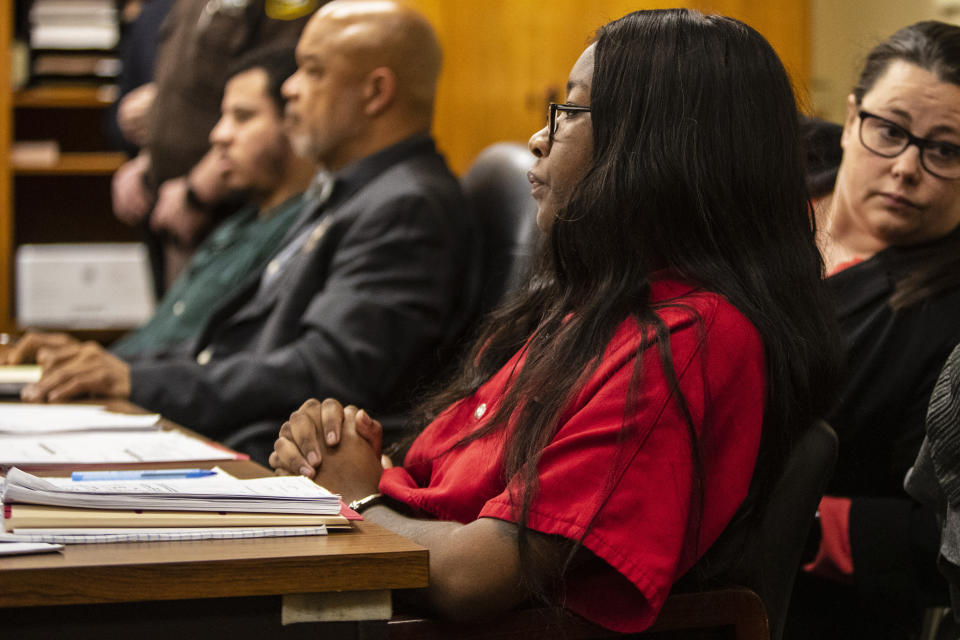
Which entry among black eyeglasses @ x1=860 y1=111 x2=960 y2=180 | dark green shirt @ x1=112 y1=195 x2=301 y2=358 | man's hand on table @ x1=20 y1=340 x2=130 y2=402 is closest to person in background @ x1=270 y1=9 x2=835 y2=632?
black eyeglasses @ x1=860 y1=111 x2=960 y2=180

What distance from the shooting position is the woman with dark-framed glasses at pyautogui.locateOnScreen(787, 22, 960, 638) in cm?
135

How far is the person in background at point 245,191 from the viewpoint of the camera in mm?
2625

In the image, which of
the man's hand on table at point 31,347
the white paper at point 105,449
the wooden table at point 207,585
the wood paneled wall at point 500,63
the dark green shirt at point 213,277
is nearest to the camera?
the wooden table at point 207,585

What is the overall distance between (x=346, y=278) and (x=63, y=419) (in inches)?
26.4

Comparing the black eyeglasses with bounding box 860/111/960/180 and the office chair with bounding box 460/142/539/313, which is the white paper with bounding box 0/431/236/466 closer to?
the office chair with bounding box 460/142/539/313

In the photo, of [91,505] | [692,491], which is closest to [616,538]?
[692,491]

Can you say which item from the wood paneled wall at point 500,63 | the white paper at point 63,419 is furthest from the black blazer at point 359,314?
the wood paneled wall at point 500,63

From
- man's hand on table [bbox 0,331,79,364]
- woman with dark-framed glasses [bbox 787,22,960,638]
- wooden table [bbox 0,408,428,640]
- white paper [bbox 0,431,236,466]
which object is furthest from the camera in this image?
man's hand on table [bbox 0,331,79,364]

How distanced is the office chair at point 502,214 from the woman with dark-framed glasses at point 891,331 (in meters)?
0.63

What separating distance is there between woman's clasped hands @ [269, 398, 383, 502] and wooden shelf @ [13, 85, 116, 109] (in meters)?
3.34

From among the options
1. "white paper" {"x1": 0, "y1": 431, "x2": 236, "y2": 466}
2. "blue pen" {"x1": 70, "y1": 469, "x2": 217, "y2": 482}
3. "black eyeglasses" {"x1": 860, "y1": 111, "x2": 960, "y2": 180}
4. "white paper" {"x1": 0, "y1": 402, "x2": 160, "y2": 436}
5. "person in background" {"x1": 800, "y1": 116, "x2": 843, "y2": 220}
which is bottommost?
"white paper" {"x1": 0, "y1": 402, "x2": 160, "y2": 436}

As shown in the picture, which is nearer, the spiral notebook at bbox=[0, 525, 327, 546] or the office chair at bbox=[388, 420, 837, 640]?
the spiral notebook at bbox=[0, 525, 327, 546]

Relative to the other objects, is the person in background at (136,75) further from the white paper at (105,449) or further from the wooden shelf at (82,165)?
the white paper at (105,449)

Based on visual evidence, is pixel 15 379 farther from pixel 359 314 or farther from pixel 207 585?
pixel 207 585
